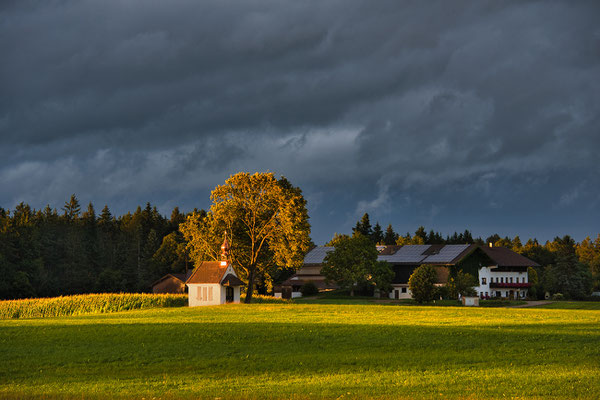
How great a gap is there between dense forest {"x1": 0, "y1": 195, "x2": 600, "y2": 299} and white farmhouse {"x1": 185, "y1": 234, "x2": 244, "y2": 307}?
32.9 metres

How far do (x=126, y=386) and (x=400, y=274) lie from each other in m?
88.8

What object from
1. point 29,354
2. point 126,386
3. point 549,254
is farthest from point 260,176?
point 549,254

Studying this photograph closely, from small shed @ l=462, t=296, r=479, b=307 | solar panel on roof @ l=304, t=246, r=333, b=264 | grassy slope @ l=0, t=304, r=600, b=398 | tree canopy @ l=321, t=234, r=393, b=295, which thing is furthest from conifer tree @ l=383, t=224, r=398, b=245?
grassy slope @ l=0, t=304, r=600, b=398

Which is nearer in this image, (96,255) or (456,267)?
(456,267)

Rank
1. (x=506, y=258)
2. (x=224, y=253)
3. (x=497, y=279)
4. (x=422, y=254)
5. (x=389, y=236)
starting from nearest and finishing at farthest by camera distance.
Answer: (x=224, y=253) → (x=422, y=254) → (x=497, y=279) → (x=506, y=258) → (x=389, y=236)

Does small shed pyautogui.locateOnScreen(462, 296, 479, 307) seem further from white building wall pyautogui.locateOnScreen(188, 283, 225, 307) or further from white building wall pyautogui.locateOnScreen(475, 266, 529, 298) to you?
white building wall pyautogui.locateOnScreen(188, 283, 225, 307)

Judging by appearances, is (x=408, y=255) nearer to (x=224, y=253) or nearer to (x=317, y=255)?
(x=317, y=255)

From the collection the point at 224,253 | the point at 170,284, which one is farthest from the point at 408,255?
the point at 224,253

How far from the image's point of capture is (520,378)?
20469 millimetres

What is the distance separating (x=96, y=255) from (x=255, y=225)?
228 feet

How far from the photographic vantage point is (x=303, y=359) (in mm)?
25406

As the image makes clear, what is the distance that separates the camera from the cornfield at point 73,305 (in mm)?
60844

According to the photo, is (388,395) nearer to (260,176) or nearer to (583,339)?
(583,339)

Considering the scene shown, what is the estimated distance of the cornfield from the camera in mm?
60844
